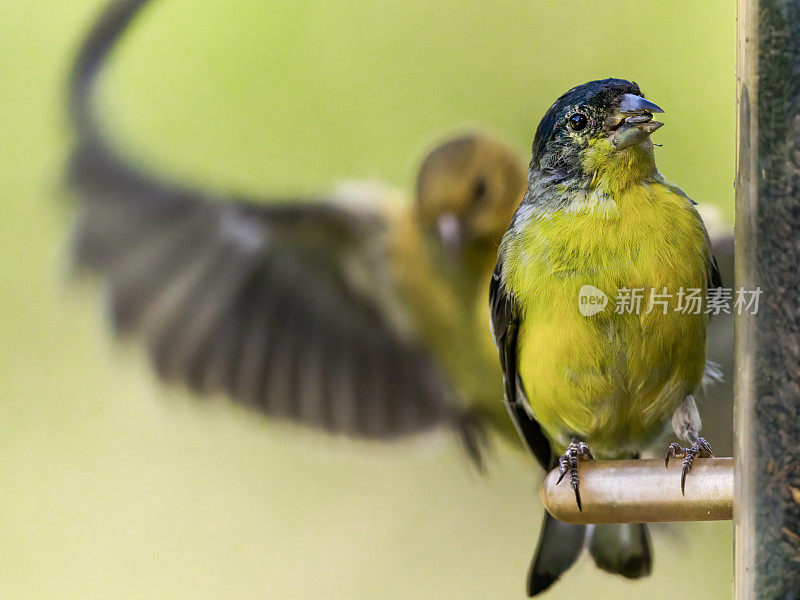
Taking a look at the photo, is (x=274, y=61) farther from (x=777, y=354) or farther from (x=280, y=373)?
(x=777, y=354)

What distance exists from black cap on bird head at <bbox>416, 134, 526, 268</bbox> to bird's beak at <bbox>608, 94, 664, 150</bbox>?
0.68 meters

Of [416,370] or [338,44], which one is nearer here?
[416,370]

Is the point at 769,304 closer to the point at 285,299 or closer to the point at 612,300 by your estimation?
the point at 612,300

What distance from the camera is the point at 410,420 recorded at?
171cm

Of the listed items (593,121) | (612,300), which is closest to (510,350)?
(612,300)

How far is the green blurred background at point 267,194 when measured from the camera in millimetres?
1809

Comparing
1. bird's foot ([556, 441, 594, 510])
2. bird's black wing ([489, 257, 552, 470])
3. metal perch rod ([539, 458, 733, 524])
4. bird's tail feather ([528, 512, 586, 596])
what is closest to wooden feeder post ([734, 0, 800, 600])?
metal perch rod ([539, 458, 733, 524])

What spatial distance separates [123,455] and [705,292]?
156cm

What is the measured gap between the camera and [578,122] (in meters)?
0.86

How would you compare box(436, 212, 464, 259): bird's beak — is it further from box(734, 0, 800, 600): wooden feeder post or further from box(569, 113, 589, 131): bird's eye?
box(734, 0, 800, 600): wooden feeder post

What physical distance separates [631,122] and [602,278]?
14cm

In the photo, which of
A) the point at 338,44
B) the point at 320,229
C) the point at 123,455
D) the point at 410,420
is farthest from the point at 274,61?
the point at 123,455

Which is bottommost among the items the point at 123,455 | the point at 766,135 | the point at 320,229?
the point at 123,455

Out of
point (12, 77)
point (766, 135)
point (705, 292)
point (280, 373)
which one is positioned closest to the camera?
point (766, 135)
